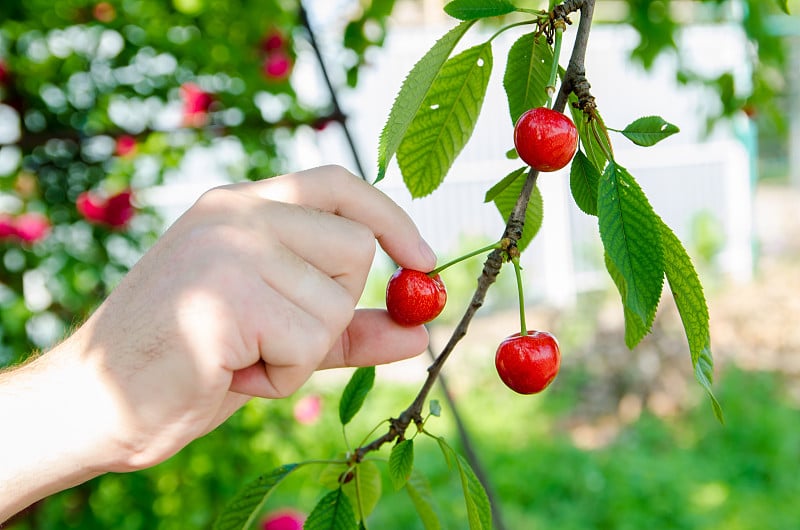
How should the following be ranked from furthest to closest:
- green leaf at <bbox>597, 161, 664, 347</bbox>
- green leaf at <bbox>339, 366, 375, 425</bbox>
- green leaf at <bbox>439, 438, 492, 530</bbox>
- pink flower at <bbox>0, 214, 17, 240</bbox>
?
1. pink flower at <bbox>0, 214, 17, 240</bbox>
2. green leaf at <bbox>339, 366, 375, 425</bbox>
3. green leaf at <bbox>439, 438, 492, 530</bbox>
4. green leaf at <bbox>597, 161, 664, 347</bbox>

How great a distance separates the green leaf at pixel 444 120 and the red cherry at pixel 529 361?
0.23 metres

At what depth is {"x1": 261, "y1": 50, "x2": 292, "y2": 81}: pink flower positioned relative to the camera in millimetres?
2539

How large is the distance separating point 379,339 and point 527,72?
1.17ft

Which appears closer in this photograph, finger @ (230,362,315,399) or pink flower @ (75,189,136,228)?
finger @ (230,362,315,399)

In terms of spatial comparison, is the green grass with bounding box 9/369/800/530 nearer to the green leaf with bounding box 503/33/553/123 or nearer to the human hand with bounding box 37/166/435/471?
the human hand with bounding box 37/166/435/471

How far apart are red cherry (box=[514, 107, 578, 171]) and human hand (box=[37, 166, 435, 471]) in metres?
0.17

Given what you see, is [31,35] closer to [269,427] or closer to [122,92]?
[122,92]

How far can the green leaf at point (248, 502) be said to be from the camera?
95cm

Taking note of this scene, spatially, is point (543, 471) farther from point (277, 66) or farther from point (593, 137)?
point (593, 137)

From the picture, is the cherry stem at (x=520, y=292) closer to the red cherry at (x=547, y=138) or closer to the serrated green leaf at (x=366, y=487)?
the red cherry at (x=547, y=138)

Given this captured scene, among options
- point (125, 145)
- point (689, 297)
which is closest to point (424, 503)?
point (689, 297)

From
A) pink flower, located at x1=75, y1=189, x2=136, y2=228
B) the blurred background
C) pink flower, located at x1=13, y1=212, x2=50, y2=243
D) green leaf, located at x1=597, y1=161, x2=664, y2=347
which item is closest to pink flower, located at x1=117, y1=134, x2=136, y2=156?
the blurred background

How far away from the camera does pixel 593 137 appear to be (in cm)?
83

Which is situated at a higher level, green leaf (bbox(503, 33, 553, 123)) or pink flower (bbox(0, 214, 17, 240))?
green leaf (bbox(503, 33, 553, 123))
